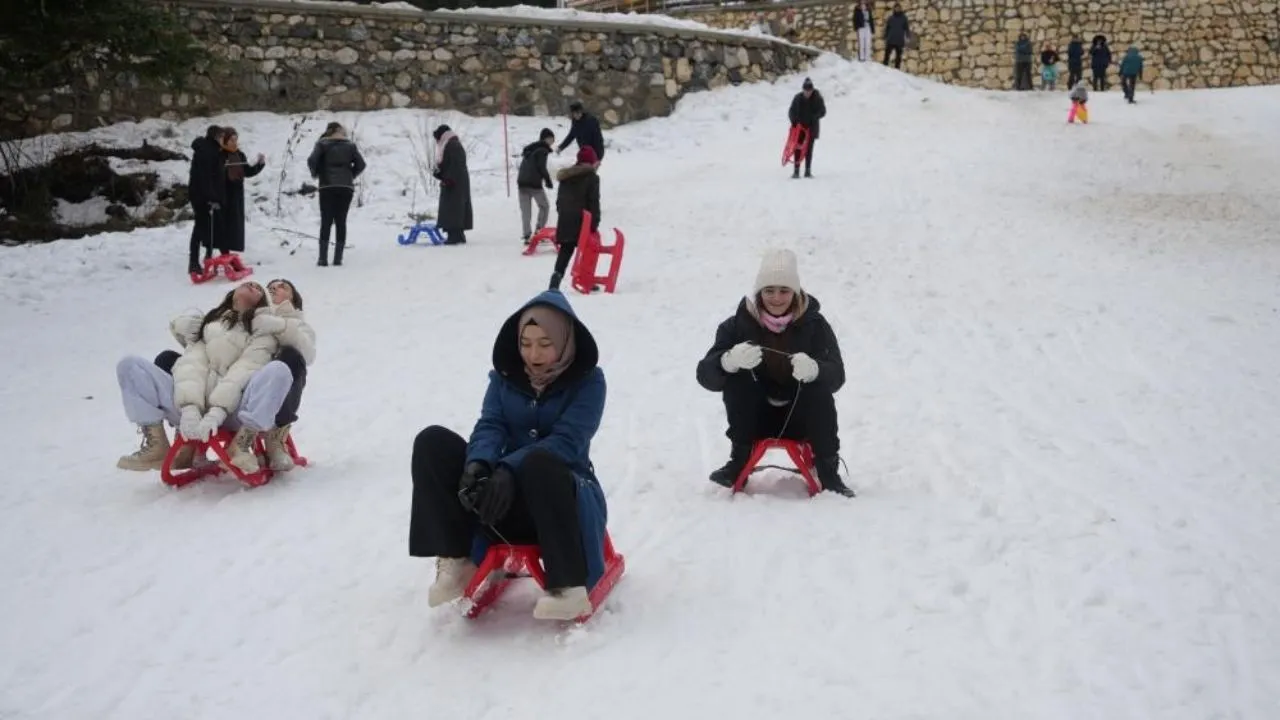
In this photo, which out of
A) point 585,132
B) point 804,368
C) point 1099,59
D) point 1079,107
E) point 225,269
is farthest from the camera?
point 1099,59

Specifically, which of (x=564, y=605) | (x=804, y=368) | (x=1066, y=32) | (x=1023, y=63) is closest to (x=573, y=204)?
(x=804, y=368)

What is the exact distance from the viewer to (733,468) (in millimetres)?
5410

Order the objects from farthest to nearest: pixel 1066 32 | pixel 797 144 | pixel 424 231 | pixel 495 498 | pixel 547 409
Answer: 1. pixel 1066 32
2. pixel 797 144
3. pixel 424 231
4. pixel 547 409
5. pixel 495 498

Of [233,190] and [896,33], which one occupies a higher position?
[896,33]

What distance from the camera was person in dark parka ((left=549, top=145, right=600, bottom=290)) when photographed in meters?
11.1

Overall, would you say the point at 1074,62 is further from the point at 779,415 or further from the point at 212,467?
the point at 212,467

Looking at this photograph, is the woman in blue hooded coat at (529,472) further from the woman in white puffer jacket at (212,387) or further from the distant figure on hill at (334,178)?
the distant figure on hill at (334,178)

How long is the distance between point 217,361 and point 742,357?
101 inches

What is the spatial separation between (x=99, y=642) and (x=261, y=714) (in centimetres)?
95

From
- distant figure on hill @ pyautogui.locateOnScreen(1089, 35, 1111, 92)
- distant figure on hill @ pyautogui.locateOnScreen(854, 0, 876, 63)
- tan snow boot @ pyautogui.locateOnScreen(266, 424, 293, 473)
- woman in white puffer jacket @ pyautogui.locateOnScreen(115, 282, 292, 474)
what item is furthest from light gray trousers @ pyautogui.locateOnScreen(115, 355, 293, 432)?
distant figure on hill @ pyautogui.locateOnScreen(1089, 35, 1111, 92)

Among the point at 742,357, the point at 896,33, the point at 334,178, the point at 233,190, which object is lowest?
the point at 742,357

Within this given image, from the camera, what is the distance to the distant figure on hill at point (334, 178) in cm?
1226

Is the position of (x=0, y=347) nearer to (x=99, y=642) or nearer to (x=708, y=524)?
(x=99, y=642)

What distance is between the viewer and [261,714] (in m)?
3.33
